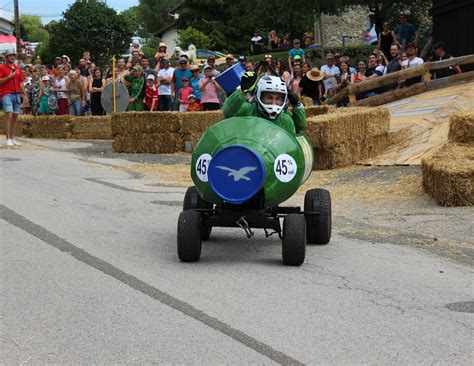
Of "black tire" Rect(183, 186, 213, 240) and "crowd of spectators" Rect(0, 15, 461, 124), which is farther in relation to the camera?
"crowd of spectators" Rect(0, 15, 461, 124)

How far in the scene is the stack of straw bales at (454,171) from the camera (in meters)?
11.4

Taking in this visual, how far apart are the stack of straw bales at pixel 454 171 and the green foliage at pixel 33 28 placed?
154 metres

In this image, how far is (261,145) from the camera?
816cm

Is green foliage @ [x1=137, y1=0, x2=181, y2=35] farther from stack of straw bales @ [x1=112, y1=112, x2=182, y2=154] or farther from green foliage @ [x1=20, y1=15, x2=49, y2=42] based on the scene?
stack of straw bales @ [x1=112, y1=112, x2=182, y2=154]

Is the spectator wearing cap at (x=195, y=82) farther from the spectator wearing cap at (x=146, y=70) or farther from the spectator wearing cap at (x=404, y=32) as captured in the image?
the spectator wearing cap at (x=404, y=32)

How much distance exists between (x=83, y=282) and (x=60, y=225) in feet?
9.18

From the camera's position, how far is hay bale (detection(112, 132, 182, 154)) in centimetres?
1958

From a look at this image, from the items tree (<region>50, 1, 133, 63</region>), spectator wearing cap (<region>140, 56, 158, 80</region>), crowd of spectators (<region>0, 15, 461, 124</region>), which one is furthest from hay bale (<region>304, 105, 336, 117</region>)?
tree (<region>50, 1, 133, 63</region>)

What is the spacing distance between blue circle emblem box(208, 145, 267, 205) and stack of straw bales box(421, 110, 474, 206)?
165 inches

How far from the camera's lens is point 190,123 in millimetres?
19359

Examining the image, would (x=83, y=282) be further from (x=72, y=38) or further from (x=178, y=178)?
(x=72, y=38)

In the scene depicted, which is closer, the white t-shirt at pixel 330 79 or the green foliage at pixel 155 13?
the white t-shirt at pixel 330 79

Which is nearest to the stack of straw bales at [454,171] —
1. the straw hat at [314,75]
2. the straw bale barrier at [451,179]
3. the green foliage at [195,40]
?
the straw bale barrier at [451,179]

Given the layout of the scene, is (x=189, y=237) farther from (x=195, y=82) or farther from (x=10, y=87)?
(x=195, y=82)
